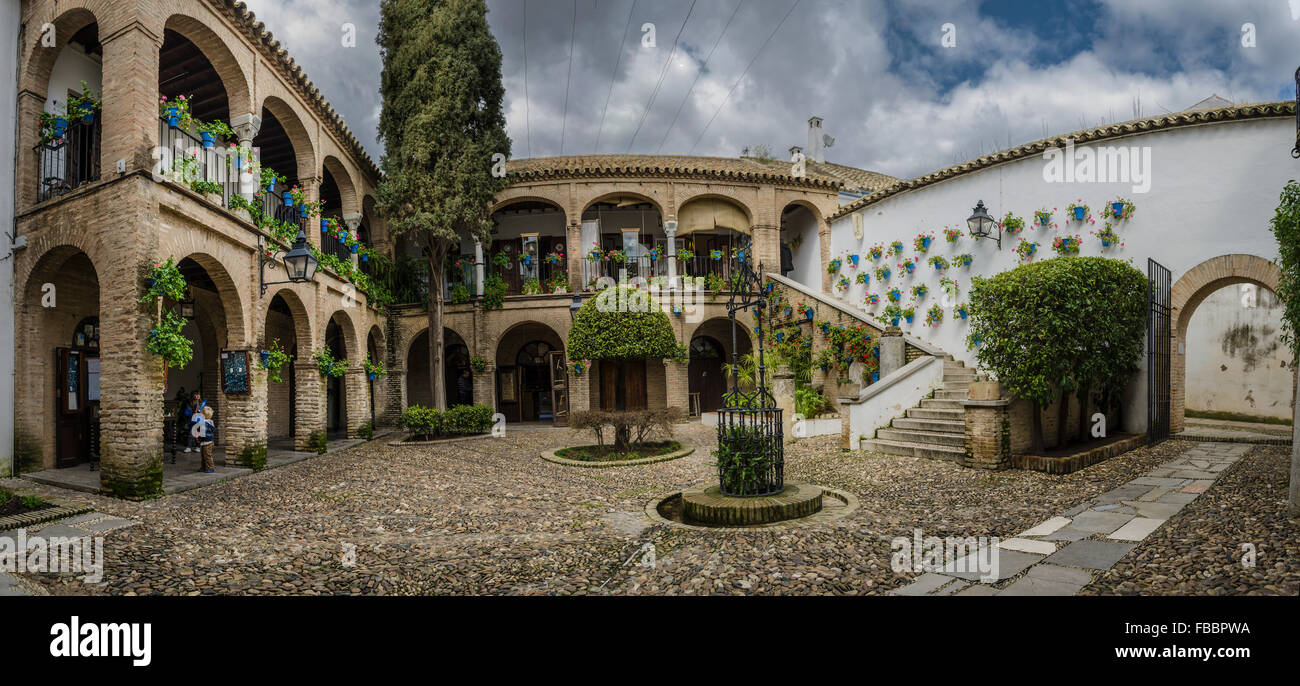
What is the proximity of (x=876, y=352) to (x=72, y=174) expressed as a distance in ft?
47.3

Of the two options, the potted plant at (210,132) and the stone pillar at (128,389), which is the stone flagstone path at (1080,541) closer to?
the stone pillar at (128,389)

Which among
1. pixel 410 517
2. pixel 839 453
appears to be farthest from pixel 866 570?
pixel 839 453

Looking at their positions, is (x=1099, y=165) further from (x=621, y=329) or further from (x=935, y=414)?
(x=621, y=329)

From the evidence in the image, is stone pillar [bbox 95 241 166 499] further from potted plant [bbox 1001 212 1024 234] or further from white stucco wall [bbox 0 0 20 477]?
potted plant [bbox 1001 212 1024 234]

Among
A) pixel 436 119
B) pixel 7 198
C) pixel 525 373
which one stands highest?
pixel 436 119

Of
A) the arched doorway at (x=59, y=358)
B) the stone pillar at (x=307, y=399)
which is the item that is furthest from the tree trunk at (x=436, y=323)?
the arched doorway at (x=59, y=358)

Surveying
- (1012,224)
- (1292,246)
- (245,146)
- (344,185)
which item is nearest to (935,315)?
(1012,224)

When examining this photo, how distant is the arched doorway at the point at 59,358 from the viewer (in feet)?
30.6

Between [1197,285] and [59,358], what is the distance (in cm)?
1826

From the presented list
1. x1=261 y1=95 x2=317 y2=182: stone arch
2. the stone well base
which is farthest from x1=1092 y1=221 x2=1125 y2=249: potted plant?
x1=261 y1=95 x2=317 y2=182: stone arch

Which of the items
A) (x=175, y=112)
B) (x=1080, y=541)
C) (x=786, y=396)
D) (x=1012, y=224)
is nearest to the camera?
(x=1080, y=541)

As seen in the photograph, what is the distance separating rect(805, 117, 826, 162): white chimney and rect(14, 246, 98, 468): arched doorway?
2095 centimetres

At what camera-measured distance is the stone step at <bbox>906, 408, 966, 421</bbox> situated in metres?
9.72

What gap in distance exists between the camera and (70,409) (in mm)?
9977
